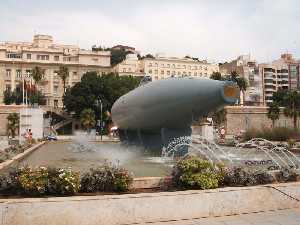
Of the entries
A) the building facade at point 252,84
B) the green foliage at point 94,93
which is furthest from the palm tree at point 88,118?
the building facade at point 252,84

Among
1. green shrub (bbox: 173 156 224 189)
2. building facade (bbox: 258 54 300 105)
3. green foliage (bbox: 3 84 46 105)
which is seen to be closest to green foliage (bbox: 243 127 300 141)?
green shrub (bbox: 173 156 224 189)

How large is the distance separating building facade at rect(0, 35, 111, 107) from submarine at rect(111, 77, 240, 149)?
104m

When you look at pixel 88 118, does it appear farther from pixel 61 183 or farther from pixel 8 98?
pixel 61 183

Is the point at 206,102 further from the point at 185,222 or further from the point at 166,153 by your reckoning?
the point at 185,222

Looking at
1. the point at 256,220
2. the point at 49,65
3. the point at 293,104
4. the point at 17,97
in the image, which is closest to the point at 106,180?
the point at 256,220

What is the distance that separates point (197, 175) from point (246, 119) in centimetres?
9037

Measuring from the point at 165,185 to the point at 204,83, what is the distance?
8.07 metres

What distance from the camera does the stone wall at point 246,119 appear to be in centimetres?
9594

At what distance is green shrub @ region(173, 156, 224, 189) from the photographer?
9.79 m

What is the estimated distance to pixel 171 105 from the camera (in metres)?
19.2

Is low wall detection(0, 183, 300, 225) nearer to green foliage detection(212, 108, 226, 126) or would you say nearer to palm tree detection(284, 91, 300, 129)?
green foliage detection(212, 108, 226, 126)

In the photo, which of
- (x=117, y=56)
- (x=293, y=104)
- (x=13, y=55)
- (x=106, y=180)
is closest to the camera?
(x=106, y=180)

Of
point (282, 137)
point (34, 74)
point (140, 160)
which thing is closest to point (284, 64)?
point (34, 74)

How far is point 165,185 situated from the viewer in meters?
10.6
